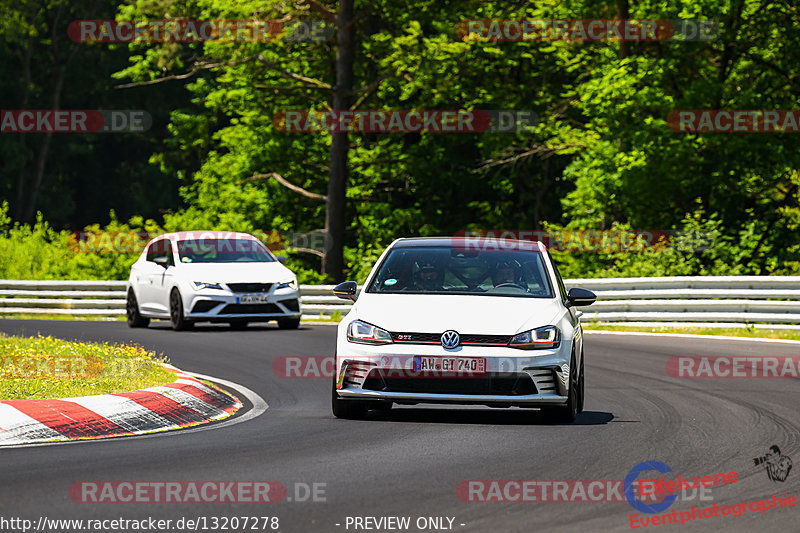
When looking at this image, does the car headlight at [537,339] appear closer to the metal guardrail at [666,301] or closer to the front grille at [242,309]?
the metal guardrail at [666,301]

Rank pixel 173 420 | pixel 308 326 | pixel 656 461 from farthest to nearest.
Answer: pixel 308 326 < pixel 173 420 < pixel 656 461

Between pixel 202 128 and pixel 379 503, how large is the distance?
1586 inches

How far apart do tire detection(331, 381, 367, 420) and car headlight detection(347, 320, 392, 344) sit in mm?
465

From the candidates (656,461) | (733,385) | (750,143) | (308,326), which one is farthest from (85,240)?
(656,461)

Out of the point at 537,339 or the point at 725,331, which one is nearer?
the point at 537,339

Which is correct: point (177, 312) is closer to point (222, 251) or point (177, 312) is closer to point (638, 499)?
point (222, 251)

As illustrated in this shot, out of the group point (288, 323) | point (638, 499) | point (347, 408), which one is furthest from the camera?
point (288, 323)

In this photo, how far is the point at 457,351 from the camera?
1070 centimetres

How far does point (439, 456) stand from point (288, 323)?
15.3 meters

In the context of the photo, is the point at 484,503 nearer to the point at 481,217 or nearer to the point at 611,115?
the point at 611,115

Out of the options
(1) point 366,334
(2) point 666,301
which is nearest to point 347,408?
(1) point 366,334

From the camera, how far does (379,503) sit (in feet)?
23.8

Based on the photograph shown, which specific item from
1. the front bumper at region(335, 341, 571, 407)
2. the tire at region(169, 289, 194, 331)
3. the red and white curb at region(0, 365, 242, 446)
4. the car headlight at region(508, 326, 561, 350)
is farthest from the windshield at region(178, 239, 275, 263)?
the car headlight at region(508, 326, 561, 350)

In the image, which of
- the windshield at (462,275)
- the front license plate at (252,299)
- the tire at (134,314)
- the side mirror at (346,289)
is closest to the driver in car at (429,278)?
the windshield at (462,275)
